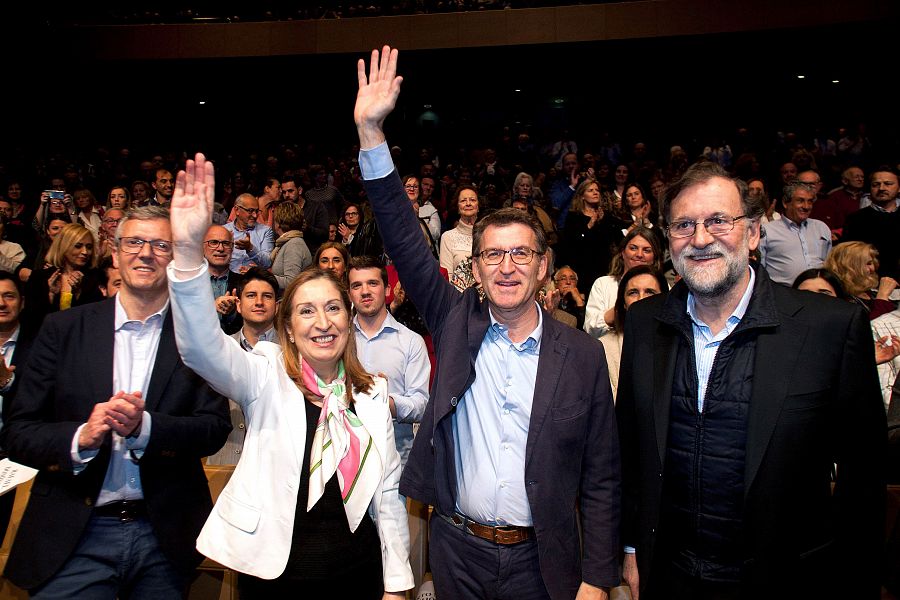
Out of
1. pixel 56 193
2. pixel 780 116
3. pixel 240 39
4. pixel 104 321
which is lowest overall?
pixel 104 321

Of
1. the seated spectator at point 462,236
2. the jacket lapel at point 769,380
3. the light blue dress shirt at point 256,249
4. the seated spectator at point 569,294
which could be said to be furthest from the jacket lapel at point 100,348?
the light blue dress shirt at point 256,249

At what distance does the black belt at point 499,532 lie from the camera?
77.0 inches

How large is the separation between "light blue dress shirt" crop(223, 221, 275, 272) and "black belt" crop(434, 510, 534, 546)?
3837 millimetres

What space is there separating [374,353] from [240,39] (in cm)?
968

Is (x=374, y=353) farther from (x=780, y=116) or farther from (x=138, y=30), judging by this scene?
(x=780, y=116)

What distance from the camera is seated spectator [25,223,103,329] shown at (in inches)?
161

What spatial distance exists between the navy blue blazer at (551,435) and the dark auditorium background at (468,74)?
376 inches

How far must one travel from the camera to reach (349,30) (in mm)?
11312

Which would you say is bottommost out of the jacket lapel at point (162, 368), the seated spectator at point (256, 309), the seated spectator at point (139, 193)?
the jacket lapel at point (162, 368)

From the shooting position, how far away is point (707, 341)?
6.54 ft

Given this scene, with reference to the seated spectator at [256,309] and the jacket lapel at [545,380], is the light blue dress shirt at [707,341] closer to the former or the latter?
the jacket lapel at [545,380]

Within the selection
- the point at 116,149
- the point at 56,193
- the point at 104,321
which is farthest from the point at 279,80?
the point at 104,321

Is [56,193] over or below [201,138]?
below

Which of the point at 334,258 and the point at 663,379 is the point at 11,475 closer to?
the point at 663,379
